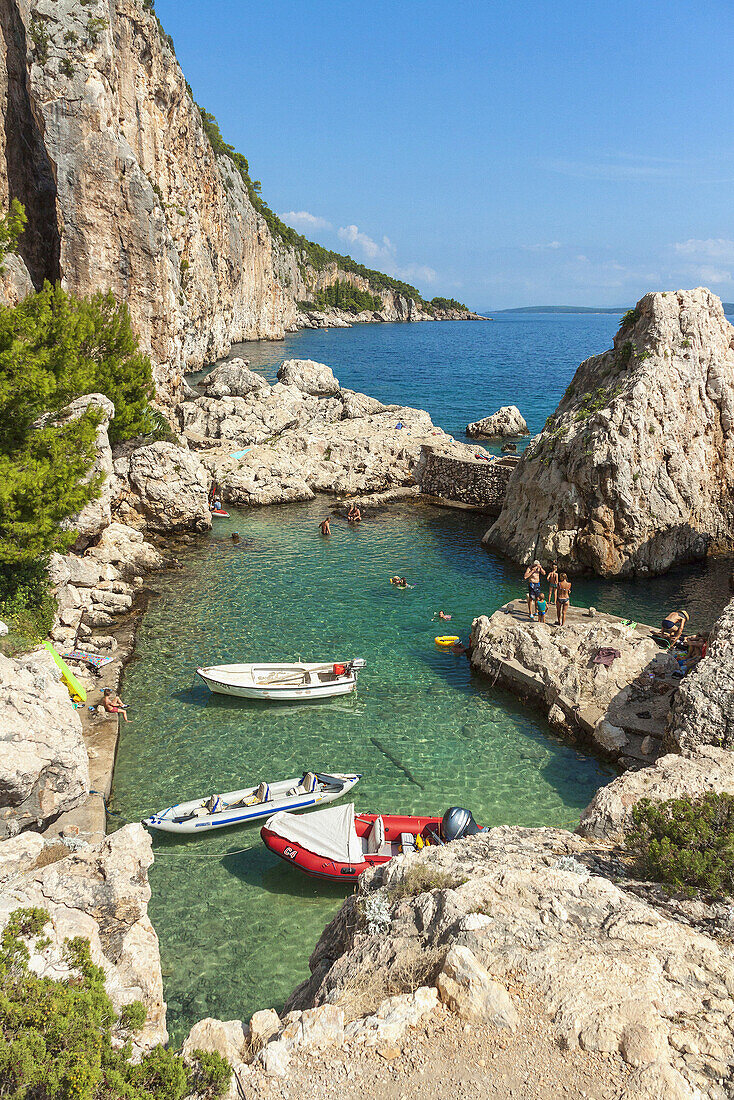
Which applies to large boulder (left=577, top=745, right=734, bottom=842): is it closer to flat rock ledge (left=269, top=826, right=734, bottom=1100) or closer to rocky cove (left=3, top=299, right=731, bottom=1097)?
rocky cove (left=3, top=299, right=731, bottom=1097)

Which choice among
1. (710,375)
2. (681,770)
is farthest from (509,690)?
(710,375)

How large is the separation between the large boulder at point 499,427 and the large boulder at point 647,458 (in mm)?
22297

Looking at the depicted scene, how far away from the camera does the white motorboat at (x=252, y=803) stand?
551 inches

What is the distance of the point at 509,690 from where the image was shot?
65.4ft

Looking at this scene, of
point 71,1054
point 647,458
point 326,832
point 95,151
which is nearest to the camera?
point 71,1054

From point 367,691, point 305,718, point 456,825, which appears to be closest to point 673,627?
point 367,691

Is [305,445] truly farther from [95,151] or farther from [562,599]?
[562,599]

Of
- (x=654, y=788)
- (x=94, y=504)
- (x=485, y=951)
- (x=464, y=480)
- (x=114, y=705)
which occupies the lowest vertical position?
(x=114, y=705)

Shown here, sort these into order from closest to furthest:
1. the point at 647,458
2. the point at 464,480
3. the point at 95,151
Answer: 1. the point at 647,458
2. the point at 95,151
3. the point at 464,480

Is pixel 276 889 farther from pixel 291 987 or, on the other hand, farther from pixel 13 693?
pixel 13 693

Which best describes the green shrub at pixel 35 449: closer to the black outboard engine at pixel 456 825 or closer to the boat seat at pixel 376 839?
the boat seat at pixel 376 839

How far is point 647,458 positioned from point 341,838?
20.8 metres

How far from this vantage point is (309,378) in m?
63.8

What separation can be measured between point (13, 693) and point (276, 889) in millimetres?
6250
